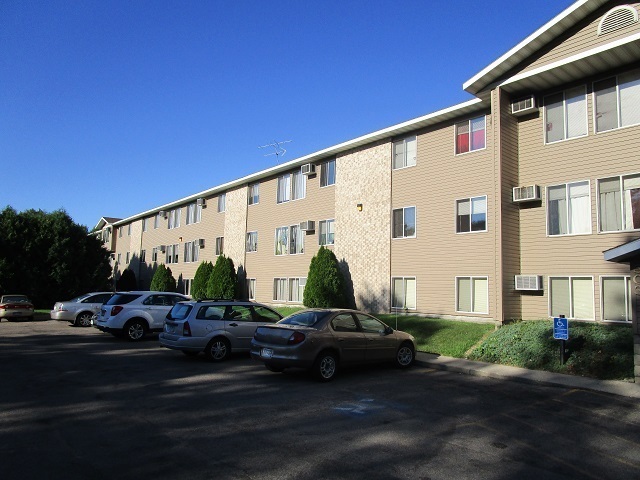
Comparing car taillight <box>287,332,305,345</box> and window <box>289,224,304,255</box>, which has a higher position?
window <box>289,224,304,255</box>

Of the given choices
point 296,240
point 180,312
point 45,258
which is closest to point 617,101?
point 180,312

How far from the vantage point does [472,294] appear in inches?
670

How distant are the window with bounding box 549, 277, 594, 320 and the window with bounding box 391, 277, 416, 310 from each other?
17.1ft

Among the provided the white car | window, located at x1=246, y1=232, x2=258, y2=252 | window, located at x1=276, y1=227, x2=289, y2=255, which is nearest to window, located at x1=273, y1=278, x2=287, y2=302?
window, located at x1=276, y1=227, x2=289, y2=255

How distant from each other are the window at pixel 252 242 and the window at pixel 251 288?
1.82m

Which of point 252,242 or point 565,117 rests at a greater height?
point 565,117

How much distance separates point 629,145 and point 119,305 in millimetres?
16342

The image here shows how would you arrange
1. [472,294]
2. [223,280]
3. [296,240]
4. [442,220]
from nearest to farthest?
[472,294] < [442,220] < [296,240] < [223,280]

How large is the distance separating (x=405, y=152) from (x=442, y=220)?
366 cm

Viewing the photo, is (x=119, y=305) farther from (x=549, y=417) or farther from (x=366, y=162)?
(x=549, y=417)

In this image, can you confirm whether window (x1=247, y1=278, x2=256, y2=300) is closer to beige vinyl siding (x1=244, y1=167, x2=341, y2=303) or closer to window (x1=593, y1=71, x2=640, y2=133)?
beige vinyl siding (x1=244, y1=167, x2=341, y2=303)

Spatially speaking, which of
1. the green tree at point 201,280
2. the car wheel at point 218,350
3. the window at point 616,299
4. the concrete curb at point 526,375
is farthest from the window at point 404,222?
the green tree at point 201,280

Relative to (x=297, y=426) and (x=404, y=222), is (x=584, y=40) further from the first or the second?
(x=297, y=426)

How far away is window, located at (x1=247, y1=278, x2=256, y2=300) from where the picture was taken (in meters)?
29.1
